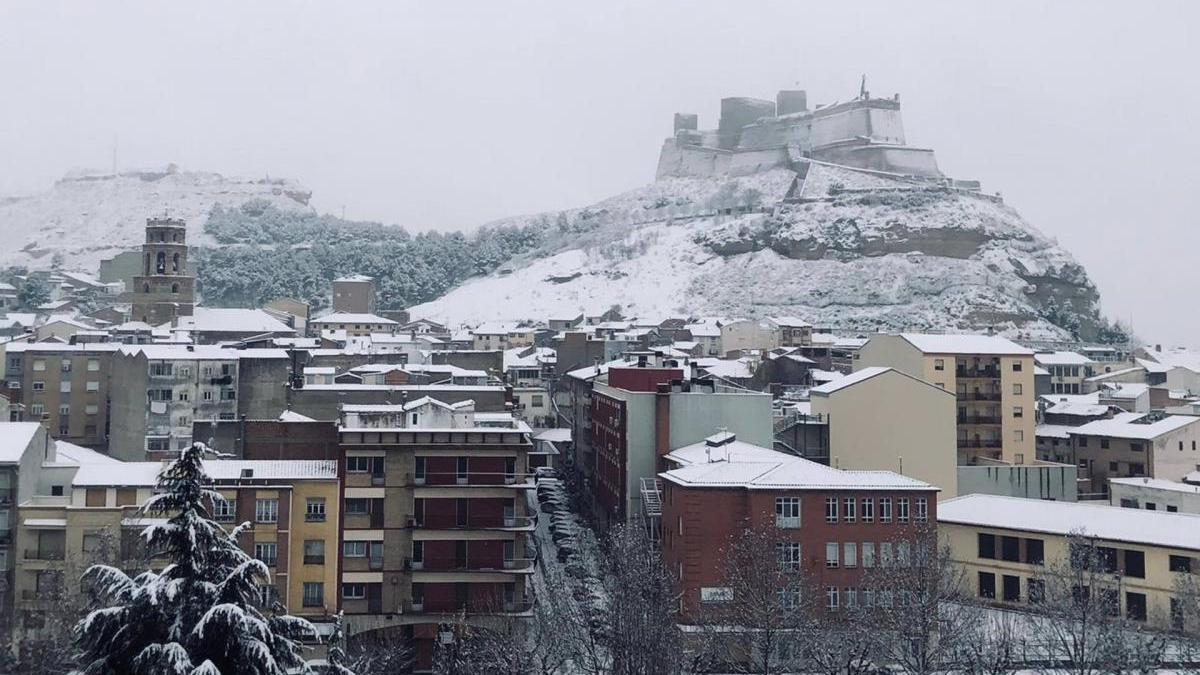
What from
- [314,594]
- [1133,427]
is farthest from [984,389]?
[314,594]

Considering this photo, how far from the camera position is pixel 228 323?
7906 cm

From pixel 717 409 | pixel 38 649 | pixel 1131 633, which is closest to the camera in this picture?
pixel 38 649

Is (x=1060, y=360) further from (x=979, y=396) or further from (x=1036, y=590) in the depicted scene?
(x=1036, y=590)

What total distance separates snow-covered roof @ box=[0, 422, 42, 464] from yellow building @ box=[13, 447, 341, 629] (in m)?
1.43

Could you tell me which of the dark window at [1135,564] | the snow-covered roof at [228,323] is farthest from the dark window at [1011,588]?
the snow-covered roof at [228,323]

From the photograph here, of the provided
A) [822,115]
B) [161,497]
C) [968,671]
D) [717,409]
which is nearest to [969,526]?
[717,409]

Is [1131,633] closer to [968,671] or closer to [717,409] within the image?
[968,671]

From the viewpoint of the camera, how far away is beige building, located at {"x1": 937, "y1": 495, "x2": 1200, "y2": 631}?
114 ft

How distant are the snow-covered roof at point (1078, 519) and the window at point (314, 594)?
21.6 metres

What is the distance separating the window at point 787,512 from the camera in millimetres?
33438

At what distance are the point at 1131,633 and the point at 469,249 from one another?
13669cm

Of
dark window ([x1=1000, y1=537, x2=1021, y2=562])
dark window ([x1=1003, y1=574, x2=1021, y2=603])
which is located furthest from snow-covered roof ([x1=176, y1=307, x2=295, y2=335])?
dark window ([x1=1003, y1=574, x2=1021, y2=603])

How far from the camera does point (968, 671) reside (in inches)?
977

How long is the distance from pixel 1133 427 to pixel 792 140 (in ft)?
414
